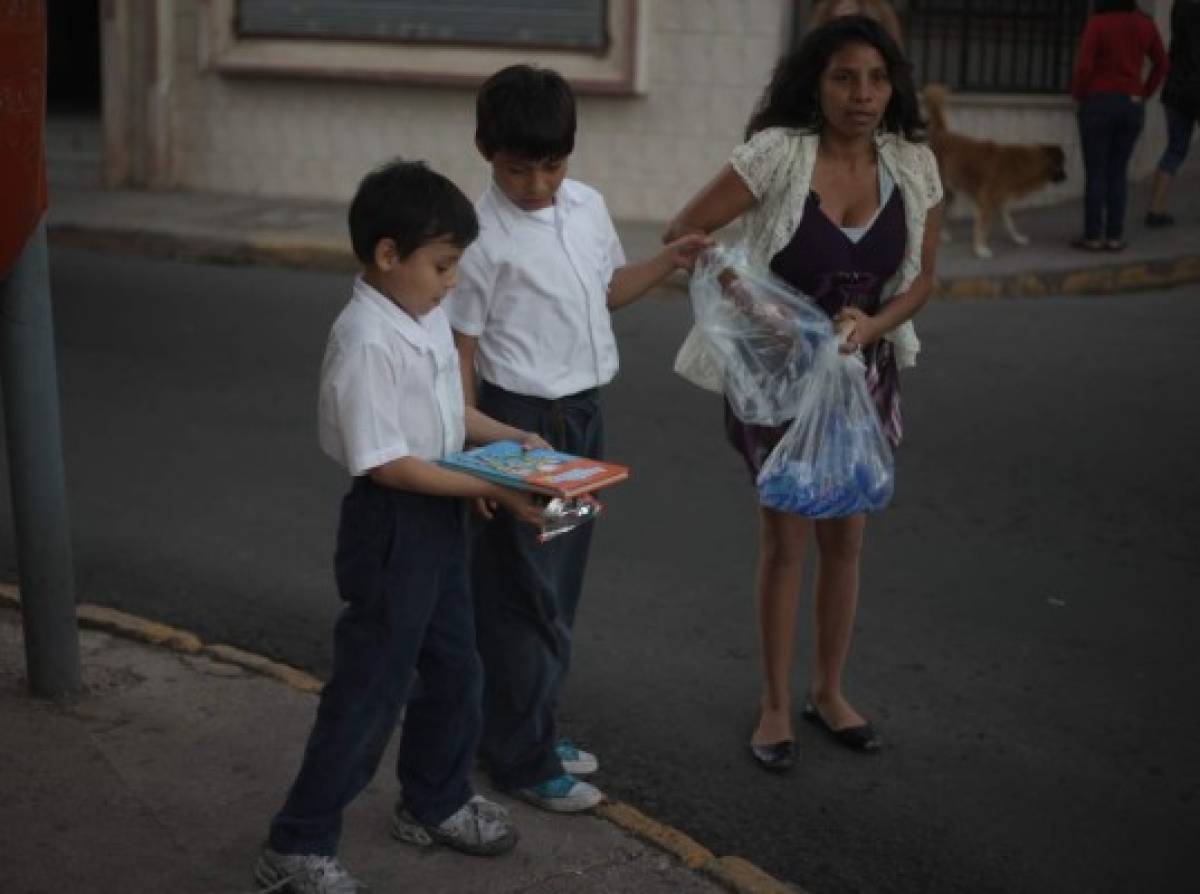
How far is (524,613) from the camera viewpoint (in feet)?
14.9

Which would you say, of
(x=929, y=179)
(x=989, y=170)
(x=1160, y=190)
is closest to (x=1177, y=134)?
(x=1160, y=190)

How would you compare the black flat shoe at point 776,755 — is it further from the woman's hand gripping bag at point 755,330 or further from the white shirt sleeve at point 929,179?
the white shirt sleeve at point 929,179

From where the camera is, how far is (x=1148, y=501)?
24.5 ft

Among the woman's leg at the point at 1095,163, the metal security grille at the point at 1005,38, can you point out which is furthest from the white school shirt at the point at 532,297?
the metal security grille at the point at 1005,38

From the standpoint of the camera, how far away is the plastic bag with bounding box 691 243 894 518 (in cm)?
477

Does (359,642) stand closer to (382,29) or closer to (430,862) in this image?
(430,862)

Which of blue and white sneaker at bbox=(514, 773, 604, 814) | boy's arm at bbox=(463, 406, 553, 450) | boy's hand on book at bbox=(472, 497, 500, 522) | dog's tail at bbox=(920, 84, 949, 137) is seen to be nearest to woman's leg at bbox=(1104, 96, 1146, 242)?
dog's tail at bbox=(920, 84, 949, 137)

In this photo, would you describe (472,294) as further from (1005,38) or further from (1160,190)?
(1005,38)

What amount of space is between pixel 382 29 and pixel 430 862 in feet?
37.8

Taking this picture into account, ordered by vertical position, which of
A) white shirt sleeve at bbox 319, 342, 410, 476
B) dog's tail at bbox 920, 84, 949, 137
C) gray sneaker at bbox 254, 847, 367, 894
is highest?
dog's tail at bbox 920, 84, 949, 137

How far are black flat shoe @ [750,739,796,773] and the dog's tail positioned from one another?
25.8ft

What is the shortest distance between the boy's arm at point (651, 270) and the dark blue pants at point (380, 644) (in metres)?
0.79

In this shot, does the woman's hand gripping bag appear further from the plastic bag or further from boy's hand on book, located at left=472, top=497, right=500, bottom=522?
boy's hand on book, located at left=472, top=497, right=500, bottom=522

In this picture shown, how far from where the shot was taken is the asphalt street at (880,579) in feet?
15.6
